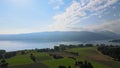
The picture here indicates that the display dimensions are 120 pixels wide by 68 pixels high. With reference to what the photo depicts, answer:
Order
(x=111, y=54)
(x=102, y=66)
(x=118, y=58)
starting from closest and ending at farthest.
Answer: (x=102, y=66), (x=118, y=58), (x=111, y=54)

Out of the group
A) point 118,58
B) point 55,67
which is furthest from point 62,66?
point 118,58

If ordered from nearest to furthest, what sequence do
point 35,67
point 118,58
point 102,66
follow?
point 35,67, point 102,66, point 118,58

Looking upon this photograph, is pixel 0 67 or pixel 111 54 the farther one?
pixel 111 54

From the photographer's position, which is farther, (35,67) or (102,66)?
(102,66)

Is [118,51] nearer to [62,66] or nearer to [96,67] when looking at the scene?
[96,67]

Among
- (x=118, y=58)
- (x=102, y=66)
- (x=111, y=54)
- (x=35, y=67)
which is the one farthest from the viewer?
(x=111, y=54)

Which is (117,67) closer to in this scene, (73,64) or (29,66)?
(73,64)

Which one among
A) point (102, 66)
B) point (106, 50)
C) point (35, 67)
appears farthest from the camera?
point (106, 50)

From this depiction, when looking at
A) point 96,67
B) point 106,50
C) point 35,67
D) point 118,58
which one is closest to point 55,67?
point 35,67

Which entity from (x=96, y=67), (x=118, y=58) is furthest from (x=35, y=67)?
(x=118, y=58)
